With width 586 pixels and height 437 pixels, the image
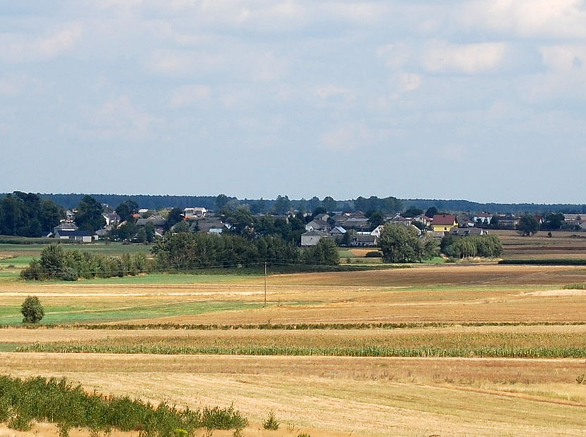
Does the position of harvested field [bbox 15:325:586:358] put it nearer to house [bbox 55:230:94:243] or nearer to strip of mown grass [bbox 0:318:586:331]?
strip of mown grass [bbox 0:318:586:331]

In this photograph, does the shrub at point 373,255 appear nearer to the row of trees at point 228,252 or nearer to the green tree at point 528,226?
the row of trees at point 228,252

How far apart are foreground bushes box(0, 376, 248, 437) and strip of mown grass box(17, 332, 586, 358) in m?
17.5

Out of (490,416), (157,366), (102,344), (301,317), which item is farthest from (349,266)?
(490,416)

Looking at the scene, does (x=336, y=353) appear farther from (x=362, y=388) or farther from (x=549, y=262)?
(x=549, y=262)

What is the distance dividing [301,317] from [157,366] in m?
22.2

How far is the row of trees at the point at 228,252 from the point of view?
117950mm

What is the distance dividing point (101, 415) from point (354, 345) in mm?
21993

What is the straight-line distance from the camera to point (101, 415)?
22.5 m

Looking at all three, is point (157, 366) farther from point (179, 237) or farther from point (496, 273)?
point (179, 237)

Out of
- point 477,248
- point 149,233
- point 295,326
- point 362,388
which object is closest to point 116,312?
point 295,326

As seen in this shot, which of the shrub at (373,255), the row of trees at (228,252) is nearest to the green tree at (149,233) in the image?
the shrub at (373,255)

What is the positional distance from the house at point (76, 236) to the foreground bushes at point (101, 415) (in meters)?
158

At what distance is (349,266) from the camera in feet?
383

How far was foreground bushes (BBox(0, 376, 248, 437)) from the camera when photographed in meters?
21.7
